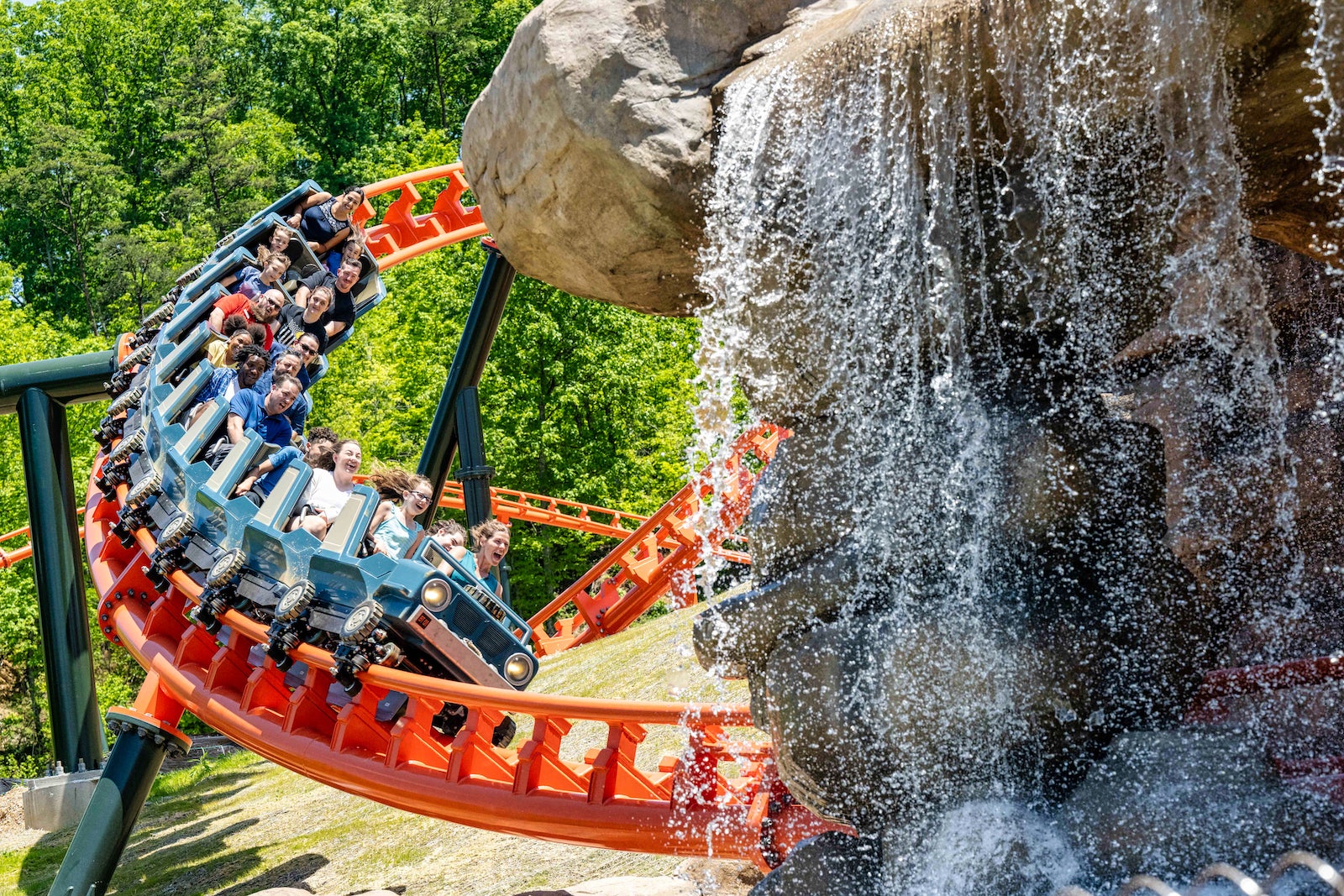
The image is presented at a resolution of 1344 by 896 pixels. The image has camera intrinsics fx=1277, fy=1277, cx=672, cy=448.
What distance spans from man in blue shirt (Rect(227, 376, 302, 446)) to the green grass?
2273 mm

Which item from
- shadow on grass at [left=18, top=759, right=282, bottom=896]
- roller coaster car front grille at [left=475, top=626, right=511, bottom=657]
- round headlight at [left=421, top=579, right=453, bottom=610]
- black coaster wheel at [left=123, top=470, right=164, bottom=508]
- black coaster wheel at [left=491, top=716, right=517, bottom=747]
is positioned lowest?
→ shadow on grass at [left=18, top=759, right=282, bottom=896]

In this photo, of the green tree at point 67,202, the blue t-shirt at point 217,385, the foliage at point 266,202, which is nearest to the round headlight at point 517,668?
the blue t-shirt at point 217,385

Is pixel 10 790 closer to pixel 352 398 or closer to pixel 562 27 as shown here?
pixel 352 398

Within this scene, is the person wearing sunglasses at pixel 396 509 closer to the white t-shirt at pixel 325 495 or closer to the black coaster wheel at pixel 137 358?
the white t-shirt at pixel 325 495

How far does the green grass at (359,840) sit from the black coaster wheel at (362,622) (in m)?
1.33

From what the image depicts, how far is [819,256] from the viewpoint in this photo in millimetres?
3699

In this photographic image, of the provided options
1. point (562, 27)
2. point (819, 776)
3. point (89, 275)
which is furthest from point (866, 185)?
point (89, 275)

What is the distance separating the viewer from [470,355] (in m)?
9.42

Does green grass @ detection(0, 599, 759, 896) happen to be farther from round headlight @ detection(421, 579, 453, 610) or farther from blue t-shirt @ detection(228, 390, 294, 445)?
blue t-shirt @ detection(228, 390, 294, 445)

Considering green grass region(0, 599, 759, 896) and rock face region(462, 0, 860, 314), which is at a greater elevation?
rock face region(462, 0, 860, 314)

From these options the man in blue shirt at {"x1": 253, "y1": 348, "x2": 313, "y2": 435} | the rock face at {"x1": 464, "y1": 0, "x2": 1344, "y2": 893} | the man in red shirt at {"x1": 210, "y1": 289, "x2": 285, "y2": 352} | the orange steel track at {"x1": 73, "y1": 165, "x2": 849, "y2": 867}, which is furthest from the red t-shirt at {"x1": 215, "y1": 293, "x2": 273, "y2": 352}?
the rock face at {"x1": 464, "y1": 0, "x2": 1344, "y2": 893}

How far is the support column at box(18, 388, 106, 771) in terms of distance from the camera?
314 inches

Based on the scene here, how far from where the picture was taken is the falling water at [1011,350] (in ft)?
10.4

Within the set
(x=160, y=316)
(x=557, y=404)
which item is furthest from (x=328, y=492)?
(x=557, y=404)
